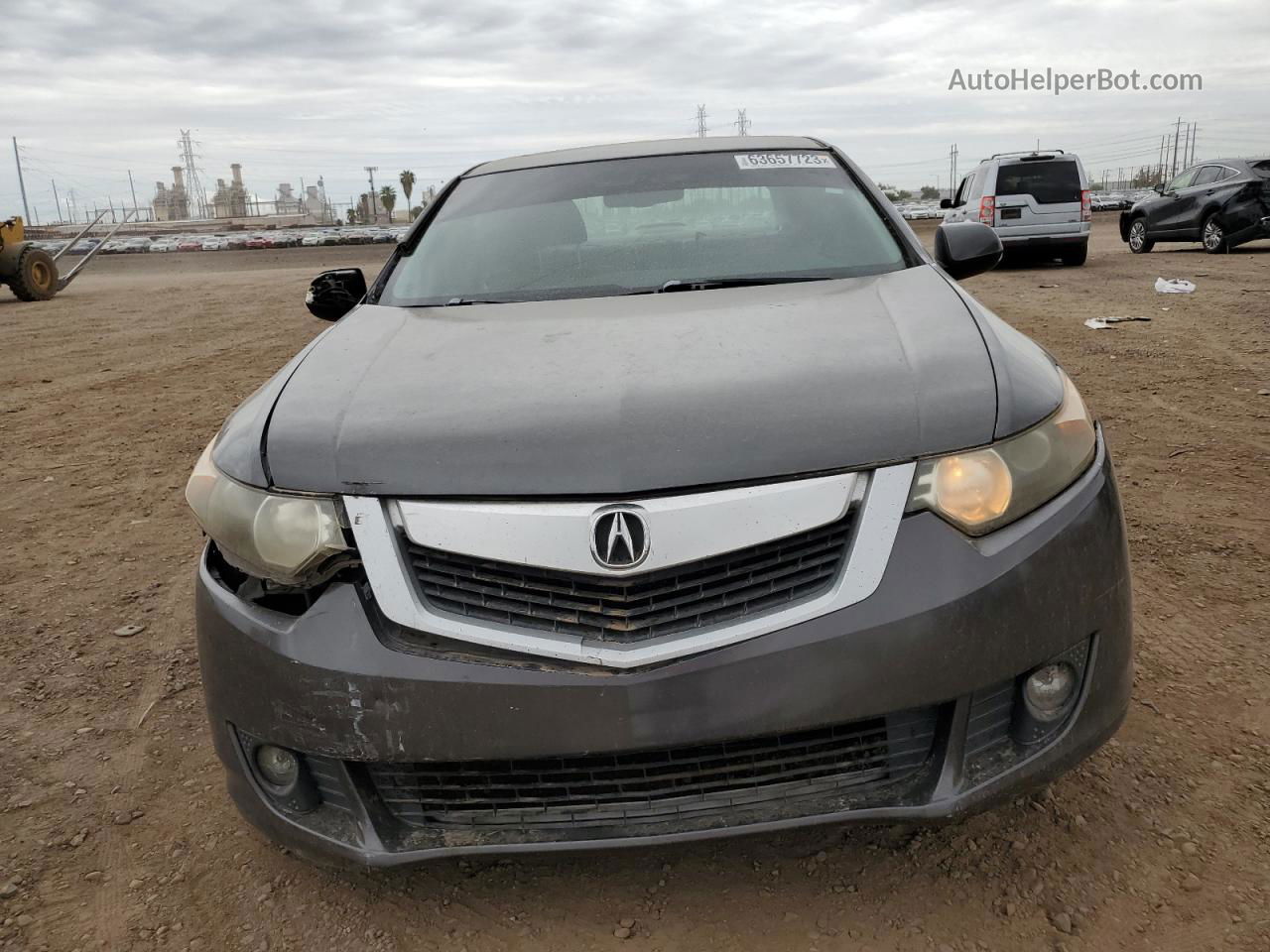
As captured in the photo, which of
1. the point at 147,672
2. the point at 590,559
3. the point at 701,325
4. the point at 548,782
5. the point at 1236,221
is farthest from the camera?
the point at 1236,221

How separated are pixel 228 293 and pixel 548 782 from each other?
1699 cm

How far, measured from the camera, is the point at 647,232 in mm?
3055

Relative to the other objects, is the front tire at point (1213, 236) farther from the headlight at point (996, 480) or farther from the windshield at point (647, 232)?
the headlight at point (996, 480)

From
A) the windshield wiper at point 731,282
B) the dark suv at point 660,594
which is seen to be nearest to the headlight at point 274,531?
the dark suv at point 660,594

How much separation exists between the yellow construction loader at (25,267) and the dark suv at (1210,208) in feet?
55.4

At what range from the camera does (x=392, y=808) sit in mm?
1876

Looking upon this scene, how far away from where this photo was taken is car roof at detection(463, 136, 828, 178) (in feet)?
11.2

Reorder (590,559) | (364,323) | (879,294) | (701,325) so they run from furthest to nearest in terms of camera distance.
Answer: (364,323), (879,294), (701,325), (590,559)

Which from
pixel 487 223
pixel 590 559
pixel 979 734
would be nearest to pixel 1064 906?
pixel 979 734

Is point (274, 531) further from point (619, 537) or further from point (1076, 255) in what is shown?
point (1076, 255)

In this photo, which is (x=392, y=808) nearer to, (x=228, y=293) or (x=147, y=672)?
(x=147, y=672)

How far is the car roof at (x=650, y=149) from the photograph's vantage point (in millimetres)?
3418

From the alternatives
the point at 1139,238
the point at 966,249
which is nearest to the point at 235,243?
the point at 1139,238

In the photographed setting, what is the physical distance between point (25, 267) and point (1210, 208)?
61.2 feet
